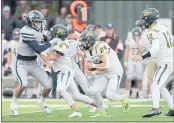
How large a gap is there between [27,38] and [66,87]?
3.74 feet

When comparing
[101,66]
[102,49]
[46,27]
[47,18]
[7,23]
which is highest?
[47,18]

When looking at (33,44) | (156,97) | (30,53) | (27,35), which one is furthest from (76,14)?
(156,97)

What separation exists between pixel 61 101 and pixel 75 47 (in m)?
4.60

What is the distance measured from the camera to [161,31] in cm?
1365

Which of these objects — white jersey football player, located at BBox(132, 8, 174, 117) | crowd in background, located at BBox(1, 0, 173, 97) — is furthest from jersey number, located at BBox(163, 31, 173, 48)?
crowd in background, located at BBox(1, 0, 173, 97)

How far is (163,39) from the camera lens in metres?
13.7

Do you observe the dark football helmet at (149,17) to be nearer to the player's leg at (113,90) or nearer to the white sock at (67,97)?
the player's leg at (113,90)

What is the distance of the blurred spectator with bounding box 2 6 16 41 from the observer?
2253 cm

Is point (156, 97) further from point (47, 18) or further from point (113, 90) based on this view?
point (47, 18)

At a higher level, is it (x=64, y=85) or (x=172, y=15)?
(x=172, y=15)

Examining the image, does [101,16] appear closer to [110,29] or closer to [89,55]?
[110,29]

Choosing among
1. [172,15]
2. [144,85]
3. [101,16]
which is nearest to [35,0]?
[101,16]

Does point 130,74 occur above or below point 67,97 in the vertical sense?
above

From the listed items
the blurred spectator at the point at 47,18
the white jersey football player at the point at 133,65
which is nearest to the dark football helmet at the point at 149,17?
the white jersey football player at the point at 133,65
